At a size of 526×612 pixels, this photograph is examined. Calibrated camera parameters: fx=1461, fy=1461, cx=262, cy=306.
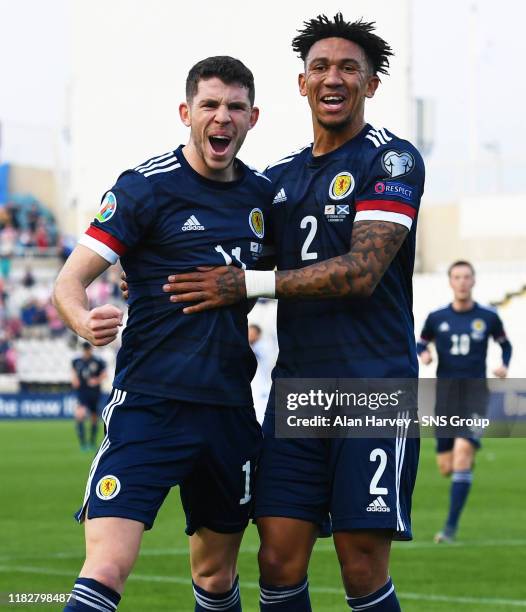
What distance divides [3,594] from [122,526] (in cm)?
412

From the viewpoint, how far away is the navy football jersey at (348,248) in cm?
620

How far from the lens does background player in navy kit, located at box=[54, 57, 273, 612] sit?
5.81 metres

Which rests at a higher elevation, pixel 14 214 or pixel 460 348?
pixel 14 214

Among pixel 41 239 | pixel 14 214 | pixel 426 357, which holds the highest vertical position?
pixel 14 214

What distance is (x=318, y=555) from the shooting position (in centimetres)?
1176

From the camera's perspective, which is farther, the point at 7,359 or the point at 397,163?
the point at 7,359

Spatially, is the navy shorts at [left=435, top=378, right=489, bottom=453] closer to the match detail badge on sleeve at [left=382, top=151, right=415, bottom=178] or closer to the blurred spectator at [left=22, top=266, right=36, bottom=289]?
the match detail badge on sleeve at [left=382, top=151, right=415, bottom=178]

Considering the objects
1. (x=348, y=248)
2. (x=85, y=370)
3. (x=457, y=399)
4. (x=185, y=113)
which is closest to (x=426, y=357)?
(x=457, y=399)

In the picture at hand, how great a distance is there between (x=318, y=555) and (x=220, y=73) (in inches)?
254

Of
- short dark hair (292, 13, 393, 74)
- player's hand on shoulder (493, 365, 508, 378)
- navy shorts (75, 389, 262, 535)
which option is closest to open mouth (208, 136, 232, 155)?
short dark hair (292, 13, 393, 74)

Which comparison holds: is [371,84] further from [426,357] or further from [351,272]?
[426,357]

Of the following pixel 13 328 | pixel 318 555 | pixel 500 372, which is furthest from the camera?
pixel 13 328

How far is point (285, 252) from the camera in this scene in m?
6.36

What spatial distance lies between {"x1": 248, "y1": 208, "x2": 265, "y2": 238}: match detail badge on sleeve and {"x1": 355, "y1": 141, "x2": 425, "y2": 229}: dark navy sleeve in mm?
410
